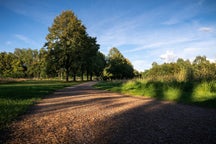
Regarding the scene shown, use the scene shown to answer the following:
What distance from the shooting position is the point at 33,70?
70188mm

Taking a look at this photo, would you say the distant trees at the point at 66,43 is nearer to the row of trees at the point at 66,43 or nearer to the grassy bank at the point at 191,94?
the row of trees at the point at 66,43

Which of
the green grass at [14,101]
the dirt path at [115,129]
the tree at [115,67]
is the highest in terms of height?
the tree at [115,67]

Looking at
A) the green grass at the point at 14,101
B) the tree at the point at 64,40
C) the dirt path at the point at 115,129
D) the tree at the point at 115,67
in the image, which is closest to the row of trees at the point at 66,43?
the tree at the point at 64,40

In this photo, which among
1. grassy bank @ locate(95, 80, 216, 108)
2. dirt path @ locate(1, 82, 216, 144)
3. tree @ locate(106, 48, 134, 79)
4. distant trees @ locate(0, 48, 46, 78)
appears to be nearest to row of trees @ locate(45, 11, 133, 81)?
tree @ locate(106, 48, 134, 79)

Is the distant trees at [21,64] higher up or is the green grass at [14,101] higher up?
the distant trees at [21,64]

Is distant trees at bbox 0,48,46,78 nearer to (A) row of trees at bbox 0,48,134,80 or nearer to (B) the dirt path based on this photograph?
(A) row of trees at bbox 0,48,134,80

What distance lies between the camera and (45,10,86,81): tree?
3244cm

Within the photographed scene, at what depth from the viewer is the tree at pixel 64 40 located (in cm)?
3244

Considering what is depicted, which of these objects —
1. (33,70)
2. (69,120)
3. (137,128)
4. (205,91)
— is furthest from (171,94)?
(33,70)

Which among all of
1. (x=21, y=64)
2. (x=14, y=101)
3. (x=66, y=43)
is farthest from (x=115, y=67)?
(x=21, y=64)

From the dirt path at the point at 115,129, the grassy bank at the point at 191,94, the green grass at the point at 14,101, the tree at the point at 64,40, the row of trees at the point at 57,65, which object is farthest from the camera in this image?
the row of trees at the point at 57,65

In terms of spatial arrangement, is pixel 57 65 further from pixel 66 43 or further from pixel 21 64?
pixel 21 64

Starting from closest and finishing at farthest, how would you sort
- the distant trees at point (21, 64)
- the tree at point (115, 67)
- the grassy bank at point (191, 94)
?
the grassy bank at point (191, 94)
the tree at point (115, 67)
the distant trees at point (21, 64)

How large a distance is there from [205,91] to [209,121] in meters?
4.71
